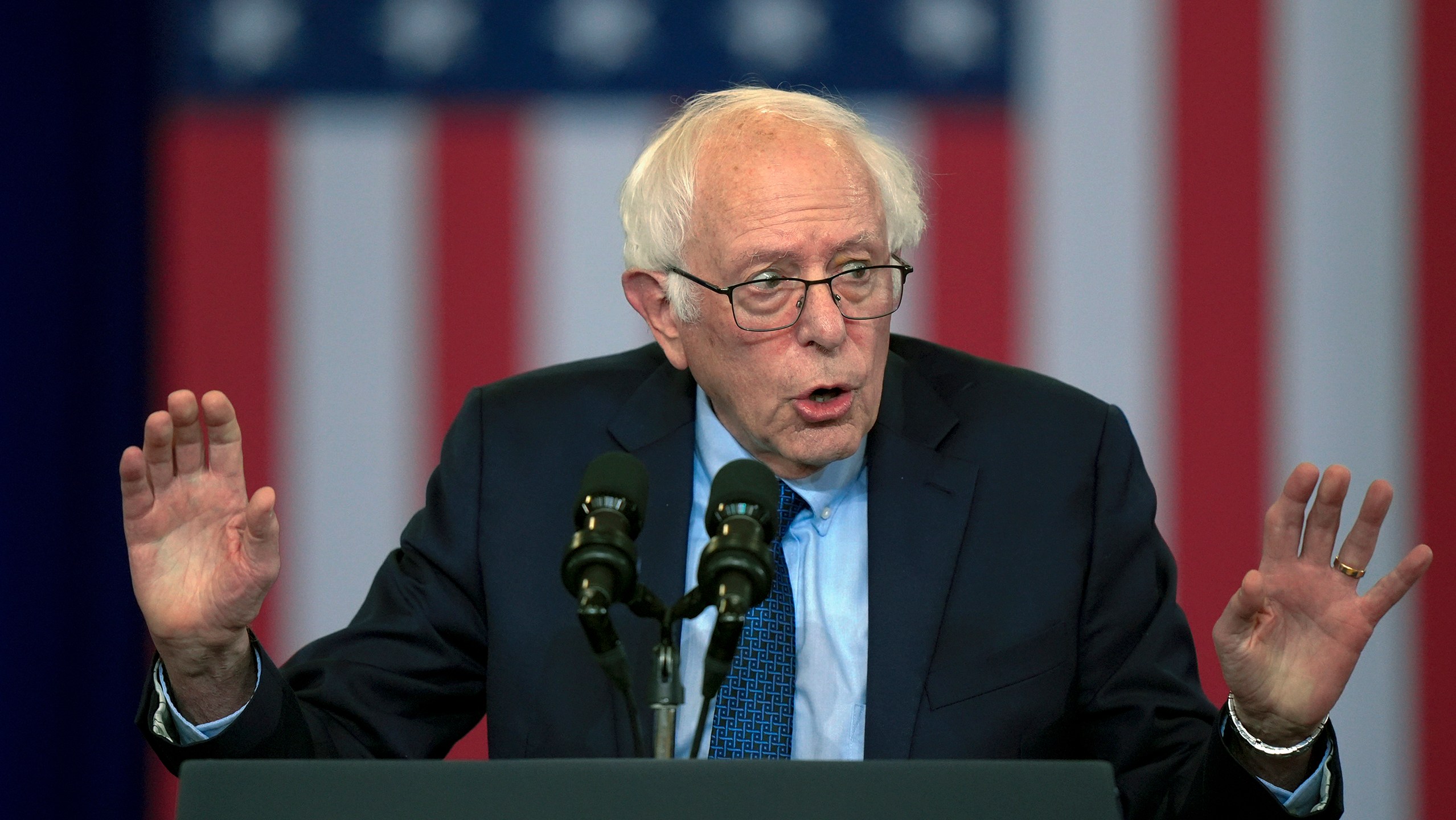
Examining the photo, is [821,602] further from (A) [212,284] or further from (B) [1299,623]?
(A) [212,284]

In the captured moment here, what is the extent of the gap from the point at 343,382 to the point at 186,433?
182cm

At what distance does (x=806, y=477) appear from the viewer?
1.97 m

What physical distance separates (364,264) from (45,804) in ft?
4.41

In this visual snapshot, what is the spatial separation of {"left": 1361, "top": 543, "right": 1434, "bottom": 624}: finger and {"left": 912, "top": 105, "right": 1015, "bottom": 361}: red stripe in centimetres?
187

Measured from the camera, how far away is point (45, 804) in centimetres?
303

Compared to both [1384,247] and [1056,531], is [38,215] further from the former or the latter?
[1384,247]

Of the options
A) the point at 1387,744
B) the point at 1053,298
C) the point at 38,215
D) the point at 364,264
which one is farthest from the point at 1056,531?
the point at 38,215

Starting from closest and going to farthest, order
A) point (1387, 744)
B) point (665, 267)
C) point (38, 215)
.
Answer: point (665, 267)
point (38, 215)
point (1387, 744)

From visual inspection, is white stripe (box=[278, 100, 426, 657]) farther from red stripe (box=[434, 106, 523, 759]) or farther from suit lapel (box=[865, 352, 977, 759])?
suit lapel (box=[865, 352, 977, 759])

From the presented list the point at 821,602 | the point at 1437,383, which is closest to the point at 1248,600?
the point at 821,602

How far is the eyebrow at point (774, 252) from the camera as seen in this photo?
1.80m

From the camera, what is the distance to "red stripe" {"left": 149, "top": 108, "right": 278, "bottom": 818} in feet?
10.8

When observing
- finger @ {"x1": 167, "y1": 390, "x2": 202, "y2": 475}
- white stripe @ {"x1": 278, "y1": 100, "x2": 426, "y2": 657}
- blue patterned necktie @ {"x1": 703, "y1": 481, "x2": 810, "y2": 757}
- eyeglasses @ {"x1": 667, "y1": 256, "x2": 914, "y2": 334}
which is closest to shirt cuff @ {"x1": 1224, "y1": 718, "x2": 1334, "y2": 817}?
blue patterned necktie @ {"x1": 703, "y1": 481, "x2": 810, "y2": 757}

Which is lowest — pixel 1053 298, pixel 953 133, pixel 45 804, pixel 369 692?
pixel 45 804
